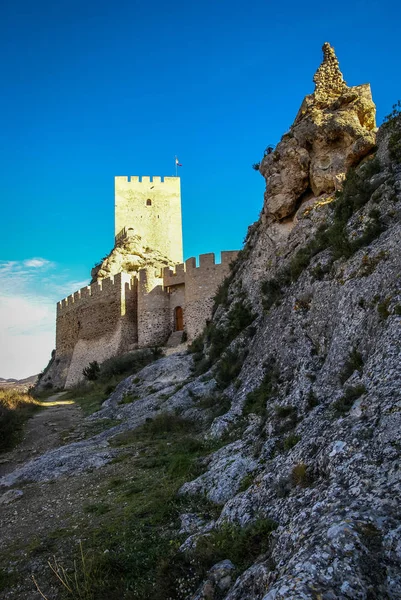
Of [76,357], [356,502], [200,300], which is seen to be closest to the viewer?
[356,502]

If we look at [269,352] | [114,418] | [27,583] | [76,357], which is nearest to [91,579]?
[27,583]

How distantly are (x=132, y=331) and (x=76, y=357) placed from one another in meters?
5.63

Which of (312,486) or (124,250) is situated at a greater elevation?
(124,250)

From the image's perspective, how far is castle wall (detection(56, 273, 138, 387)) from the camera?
2980 cm

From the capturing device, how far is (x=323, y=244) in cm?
1094

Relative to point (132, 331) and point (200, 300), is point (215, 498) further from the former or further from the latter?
point (132, 331)

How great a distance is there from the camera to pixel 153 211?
137ft

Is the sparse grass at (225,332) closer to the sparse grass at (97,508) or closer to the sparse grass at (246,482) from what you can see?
the sparse grass at (97,508)

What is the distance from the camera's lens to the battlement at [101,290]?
3062 centimetres

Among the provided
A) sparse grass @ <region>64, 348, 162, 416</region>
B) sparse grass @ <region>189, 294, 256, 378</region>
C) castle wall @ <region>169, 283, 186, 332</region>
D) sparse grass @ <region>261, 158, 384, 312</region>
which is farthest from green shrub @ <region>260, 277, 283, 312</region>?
castle wall @ <region>169, 283, 186, 332</region>

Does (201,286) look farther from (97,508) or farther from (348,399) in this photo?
(348,399)

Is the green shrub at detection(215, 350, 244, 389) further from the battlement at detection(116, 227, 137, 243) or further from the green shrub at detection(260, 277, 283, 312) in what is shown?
the battlement at detection(116, 227, 137, 243)

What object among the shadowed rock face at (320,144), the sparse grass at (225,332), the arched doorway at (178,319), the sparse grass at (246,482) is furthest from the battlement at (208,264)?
the sparse grass at (246,482)

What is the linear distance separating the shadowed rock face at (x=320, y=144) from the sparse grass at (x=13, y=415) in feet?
38.6
